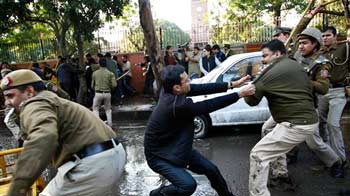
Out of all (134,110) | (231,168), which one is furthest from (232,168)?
(134,110)

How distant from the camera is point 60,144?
2578 mm

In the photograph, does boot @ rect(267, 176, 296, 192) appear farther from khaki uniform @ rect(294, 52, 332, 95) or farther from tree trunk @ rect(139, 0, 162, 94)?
tree trunk @ rect(139, 0, 162, 94)

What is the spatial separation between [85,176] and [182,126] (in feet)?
3.95

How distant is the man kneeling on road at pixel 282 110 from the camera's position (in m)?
3.70

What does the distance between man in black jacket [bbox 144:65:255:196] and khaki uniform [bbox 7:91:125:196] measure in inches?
27.5

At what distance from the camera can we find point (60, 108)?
2.52m

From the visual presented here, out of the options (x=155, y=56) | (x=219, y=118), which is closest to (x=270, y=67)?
(x=155, y=56)

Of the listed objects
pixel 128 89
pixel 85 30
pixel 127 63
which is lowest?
pixel 128 89

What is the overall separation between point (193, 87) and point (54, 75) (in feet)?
34.3

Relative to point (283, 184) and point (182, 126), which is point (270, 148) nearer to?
point (182, 126)

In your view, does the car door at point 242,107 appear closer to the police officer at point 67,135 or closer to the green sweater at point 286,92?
the green sweater at point 286,92

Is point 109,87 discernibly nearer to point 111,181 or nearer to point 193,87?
point 193,87

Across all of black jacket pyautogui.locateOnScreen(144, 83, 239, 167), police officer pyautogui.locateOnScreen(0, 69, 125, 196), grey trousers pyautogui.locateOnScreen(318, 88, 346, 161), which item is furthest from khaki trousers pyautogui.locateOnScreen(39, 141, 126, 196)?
grey trousers pyautogui.locateOnScreen(318, 88, 346, 161)

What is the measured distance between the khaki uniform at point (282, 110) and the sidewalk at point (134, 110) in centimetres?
705
